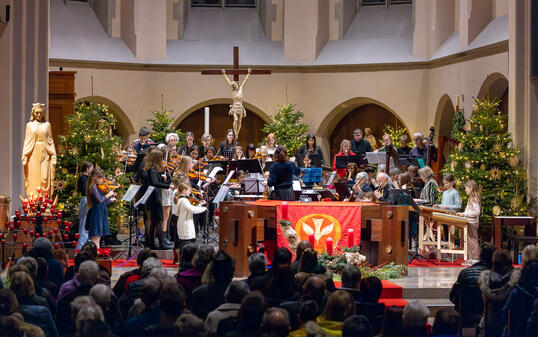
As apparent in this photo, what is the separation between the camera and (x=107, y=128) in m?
14.0

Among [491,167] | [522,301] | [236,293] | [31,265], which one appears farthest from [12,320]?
[491,167]

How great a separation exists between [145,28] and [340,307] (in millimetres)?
16820

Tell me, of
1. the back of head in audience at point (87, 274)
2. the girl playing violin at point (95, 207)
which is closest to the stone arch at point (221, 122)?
the girl playing violin at point (95, 207)

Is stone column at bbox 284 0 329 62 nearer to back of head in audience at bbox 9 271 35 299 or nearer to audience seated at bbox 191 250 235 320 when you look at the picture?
audience seated at bbox 191 250 235 320

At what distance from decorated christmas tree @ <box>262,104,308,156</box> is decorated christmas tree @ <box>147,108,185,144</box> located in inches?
90.0

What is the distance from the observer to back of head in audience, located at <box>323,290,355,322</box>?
17.8ft

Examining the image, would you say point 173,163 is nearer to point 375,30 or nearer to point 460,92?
point 460,92

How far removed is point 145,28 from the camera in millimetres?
21219

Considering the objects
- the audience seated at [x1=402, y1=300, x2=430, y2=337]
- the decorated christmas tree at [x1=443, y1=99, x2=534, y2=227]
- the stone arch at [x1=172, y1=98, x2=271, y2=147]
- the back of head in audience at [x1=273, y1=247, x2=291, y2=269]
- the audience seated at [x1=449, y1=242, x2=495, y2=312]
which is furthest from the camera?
the stone arch at [x1=172, y1=98, x2=271, y2=147]

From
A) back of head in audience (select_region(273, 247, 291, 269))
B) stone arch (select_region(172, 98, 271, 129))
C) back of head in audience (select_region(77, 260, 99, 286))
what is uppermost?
stone arch (select_region(172, 98, 271, 129))

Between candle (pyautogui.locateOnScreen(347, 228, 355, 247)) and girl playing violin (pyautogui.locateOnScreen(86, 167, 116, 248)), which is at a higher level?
girl playing violin (pyautogui.locateOnScreen(86, 167, 116, 248))

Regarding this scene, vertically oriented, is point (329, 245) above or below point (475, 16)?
below

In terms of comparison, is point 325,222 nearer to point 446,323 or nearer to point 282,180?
point 282,180

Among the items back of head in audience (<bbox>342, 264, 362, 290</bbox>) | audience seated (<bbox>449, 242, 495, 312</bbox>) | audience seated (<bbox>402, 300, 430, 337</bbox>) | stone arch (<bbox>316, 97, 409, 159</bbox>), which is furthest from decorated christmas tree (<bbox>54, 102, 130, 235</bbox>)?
stone arch (<bbox>316, 97, 409, 159</bbox>)
